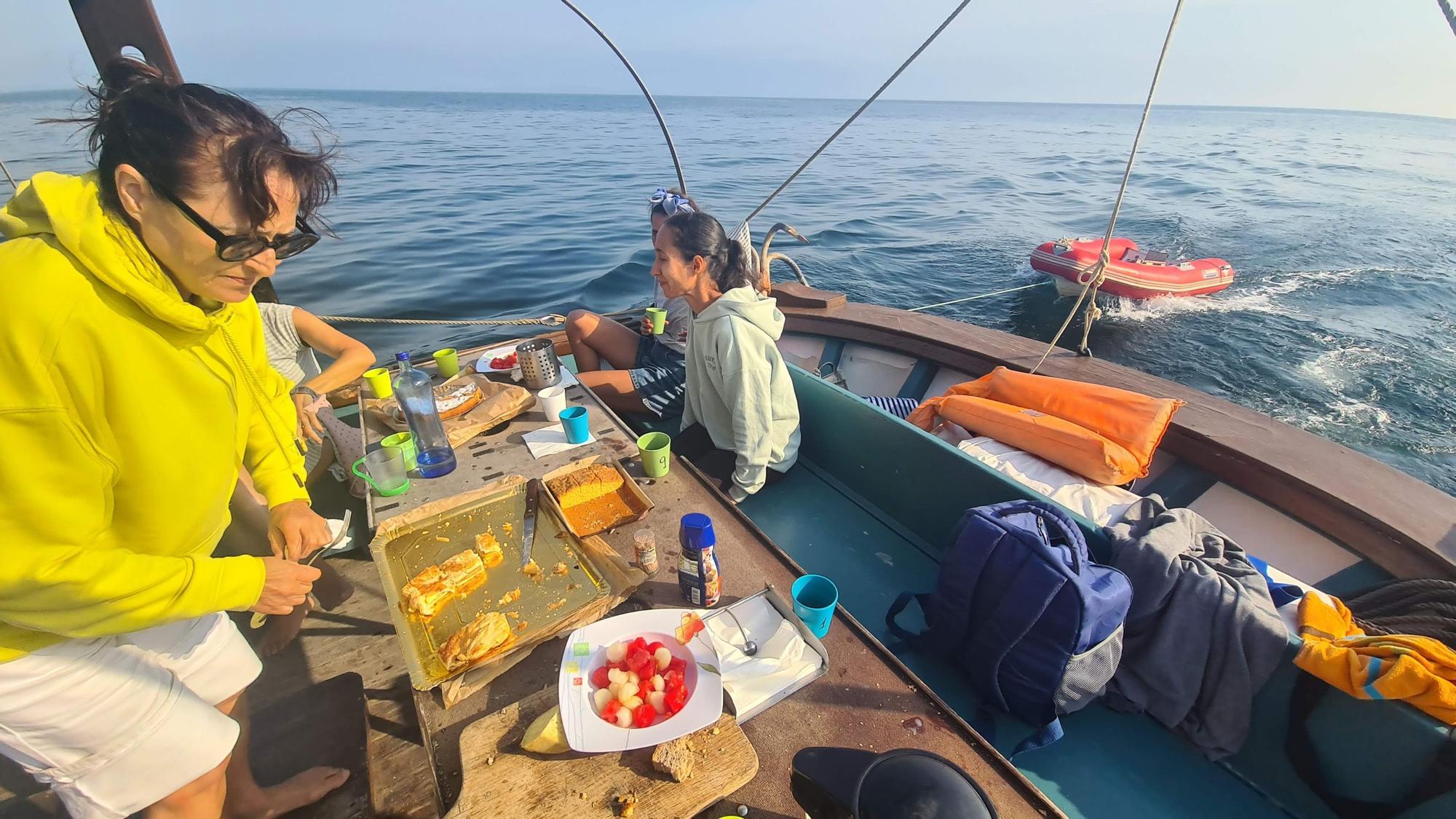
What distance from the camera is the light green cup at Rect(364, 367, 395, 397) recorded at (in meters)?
2.97

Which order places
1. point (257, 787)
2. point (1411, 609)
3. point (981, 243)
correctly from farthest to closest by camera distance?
point (981, 243) < point (1411, 609) < point (257, 787)

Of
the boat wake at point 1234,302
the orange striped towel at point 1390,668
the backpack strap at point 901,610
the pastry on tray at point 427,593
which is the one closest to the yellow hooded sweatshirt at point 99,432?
the pastry on tray at point 427,593

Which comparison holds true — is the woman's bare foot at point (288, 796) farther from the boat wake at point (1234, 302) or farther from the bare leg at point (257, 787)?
the boat wake at point (1234, 302)

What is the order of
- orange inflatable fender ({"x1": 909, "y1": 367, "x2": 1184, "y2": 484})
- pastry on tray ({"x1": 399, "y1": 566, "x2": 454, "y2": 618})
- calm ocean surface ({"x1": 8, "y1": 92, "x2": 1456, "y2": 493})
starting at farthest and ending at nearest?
calm ocean surface ({"x1": 8, "y1": 92, "x2": 1456, "y2": 493})
orange inflatable fender ({"x1": 909, "y1": 367, "x2": 1184, "y2": 484})
pastry on tray ({"x1": 399, "y1": 566, "x2": 454, "y2": 618})

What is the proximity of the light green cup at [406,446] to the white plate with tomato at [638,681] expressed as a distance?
1.25m

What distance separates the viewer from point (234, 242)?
123cm

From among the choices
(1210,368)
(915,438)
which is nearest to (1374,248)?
(1210,368)

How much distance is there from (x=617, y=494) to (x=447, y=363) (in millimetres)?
1705

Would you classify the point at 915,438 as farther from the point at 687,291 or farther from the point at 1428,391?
the point at 1428,391

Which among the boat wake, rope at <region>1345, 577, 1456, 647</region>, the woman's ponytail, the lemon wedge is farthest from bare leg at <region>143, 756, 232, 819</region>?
the boat wake

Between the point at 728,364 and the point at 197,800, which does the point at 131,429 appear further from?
the point at 728,364

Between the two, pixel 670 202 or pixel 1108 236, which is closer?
pixel 1108 236

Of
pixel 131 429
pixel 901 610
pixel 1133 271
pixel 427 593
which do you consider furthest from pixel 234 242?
pixel 1133 271

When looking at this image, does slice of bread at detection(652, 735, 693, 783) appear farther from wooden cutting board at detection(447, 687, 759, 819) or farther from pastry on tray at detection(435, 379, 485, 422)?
pastry on tray at detection(435, 379, 485, 422)
